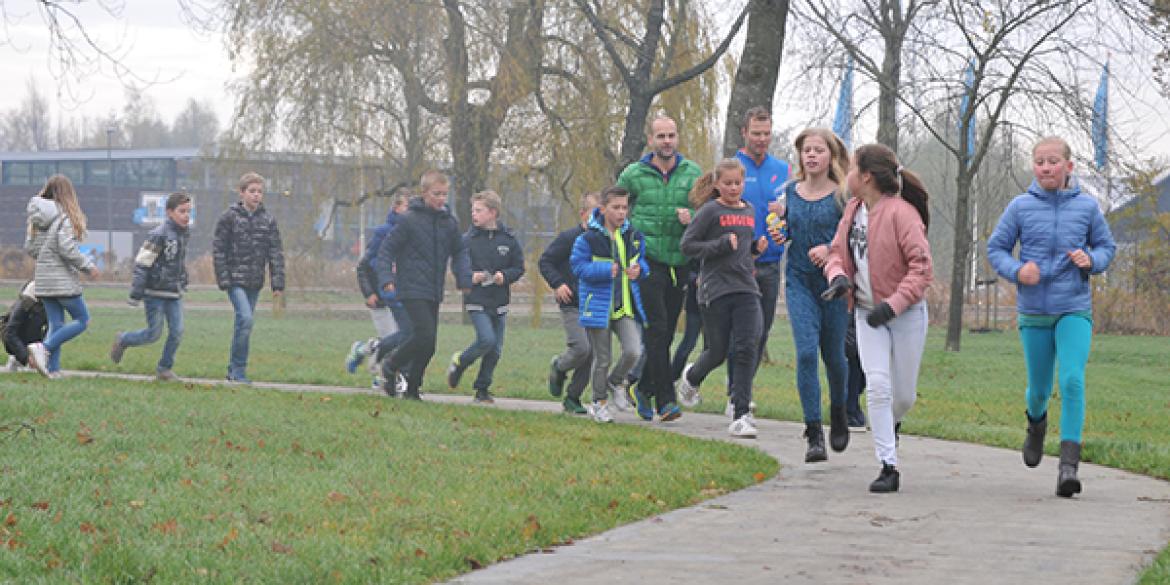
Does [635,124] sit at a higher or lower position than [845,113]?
lower

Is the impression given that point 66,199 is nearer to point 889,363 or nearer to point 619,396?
point 619,396

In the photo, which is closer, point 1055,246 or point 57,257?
point 1055,246

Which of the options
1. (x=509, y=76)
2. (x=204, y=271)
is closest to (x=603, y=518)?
(x=509, y=76)

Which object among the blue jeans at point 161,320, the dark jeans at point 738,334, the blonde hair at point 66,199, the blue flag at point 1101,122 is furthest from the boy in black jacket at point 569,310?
the blue flag at point 1101,122

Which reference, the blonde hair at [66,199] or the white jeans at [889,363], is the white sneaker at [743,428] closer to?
the white jeans at [889,363]

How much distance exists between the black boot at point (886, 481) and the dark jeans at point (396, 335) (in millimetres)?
5511

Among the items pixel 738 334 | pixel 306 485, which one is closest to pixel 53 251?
pixel 738 334

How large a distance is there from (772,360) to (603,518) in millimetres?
17366

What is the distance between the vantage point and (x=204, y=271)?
6412 cm

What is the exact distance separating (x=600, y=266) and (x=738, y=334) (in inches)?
54.3

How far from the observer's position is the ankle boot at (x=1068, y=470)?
7742 millimetres

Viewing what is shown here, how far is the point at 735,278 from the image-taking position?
402 inches

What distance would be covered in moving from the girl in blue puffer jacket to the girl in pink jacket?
44 centimetres

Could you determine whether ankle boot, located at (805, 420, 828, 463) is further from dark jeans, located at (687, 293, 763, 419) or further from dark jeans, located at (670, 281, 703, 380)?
dark jeans, located at (670, 281, 703, 380)
